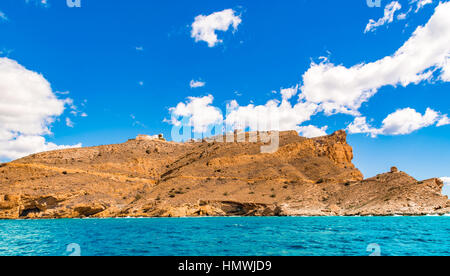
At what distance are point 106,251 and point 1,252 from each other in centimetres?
657

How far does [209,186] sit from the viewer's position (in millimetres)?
89062

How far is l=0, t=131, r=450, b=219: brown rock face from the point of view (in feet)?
239

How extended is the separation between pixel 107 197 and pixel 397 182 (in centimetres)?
7868

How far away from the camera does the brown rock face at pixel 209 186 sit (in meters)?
72.9

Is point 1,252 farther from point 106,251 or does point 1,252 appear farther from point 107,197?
point 107,197

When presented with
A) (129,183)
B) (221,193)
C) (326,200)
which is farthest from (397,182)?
(129,183)

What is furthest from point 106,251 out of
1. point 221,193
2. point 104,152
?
point 104,152
